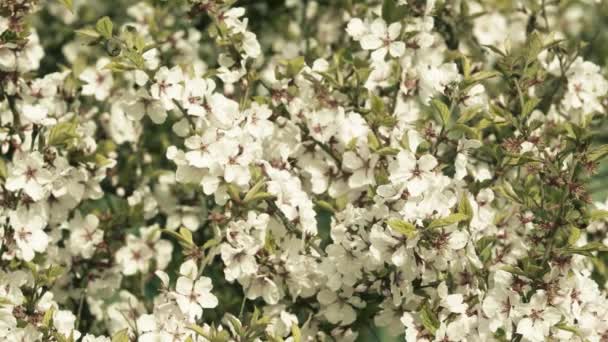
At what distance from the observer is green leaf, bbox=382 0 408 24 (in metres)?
3.15

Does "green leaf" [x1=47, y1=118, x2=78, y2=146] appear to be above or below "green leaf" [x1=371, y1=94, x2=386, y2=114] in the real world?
below

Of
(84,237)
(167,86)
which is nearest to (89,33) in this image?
→ (167,86)

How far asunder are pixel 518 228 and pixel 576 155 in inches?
17.5

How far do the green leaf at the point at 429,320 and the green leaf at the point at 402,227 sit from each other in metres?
0.27

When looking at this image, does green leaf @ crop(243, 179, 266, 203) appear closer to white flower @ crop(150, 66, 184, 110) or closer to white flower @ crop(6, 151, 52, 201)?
white flower @ crop(150, 66, 184, 110)

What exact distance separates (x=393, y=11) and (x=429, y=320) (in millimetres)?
1000

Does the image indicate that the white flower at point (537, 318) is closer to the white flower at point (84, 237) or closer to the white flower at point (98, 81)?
the white flower at point (84, 237)

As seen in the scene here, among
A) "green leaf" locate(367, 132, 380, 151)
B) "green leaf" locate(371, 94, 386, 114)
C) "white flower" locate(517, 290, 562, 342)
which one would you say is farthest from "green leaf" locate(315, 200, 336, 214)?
"white flower" locate(517, 290, 562, 342)

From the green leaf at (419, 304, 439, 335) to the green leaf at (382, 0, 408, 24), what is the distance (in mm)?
949

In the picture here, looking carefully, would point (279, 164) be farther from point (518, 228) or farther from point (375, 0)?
point (375, 0)

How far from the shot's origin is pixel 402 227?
261cm

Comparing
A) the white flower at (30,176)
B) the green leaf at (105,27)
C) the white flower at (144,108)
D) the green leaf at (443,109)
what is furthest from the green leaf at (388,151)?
the white flower at (30,176)

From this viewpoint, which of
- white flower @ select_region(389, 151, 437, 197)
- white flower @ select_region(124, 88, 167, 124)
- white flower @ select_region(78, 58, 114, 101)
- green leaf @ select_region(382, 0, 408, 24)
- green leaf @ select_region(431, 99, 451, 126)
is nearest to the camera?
white flower @ select_region(389, 151, 437, 197)

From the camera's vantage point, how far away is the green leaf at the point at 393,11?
10.3ft
